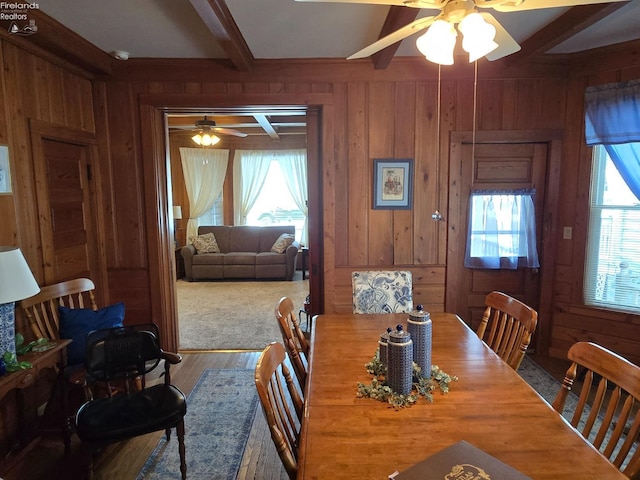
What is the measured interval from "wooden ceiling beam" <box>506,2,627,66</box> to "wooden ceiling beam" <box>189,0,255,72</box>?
2.09m

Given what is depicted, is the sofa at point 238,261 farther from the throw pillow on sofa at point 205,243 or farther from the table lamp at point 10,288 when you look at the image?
the table lamp at point 10,288

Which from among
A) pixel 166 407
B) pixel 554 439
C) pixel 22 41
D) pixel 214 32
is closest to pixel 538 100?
pixel 214 32

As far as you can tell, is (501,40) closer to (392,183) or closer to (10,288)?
(392,183)

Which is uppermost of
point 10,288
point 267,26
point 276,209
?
point 267,26

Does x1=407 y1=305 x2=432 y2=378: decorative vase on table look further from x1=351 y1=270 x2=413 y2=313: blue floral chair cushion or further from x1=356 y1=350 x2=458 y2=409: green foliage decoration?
x1=351 y1=270 x2=413 y2=313: blue floral chair cushion

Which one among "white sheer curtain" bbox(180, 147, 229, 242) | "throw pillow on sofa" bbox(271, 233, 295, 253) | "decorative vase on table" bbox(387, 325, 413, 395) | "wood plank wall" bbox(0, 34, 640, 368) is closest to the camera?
"decorative vase on table" bbox(387, 325, 413, 395)

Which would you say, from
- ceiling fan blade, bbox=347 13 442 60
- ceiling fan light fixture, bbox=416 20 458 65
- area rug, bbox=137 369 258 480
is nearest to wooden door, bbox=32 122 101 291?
area rug, bbox=137 369 258 480

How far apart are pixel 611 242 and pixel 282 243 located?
188 inches

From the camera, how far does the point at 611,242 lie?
3.23 meters

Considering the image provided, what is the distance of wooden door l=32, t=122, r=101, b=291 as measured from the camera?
274 centimetres

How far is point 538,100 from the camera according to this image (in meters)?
3.38

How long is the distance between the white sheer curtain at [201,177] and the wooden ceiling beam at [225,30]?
15.2ft

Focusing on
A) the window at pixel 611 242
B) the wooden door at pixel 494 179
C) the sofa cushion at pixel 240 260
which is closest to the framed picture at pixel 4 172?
the wooden door at pixel 494 179

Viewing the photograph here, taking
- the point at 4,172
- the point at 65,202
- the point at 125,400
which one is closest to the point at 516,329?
the point at 125,400
